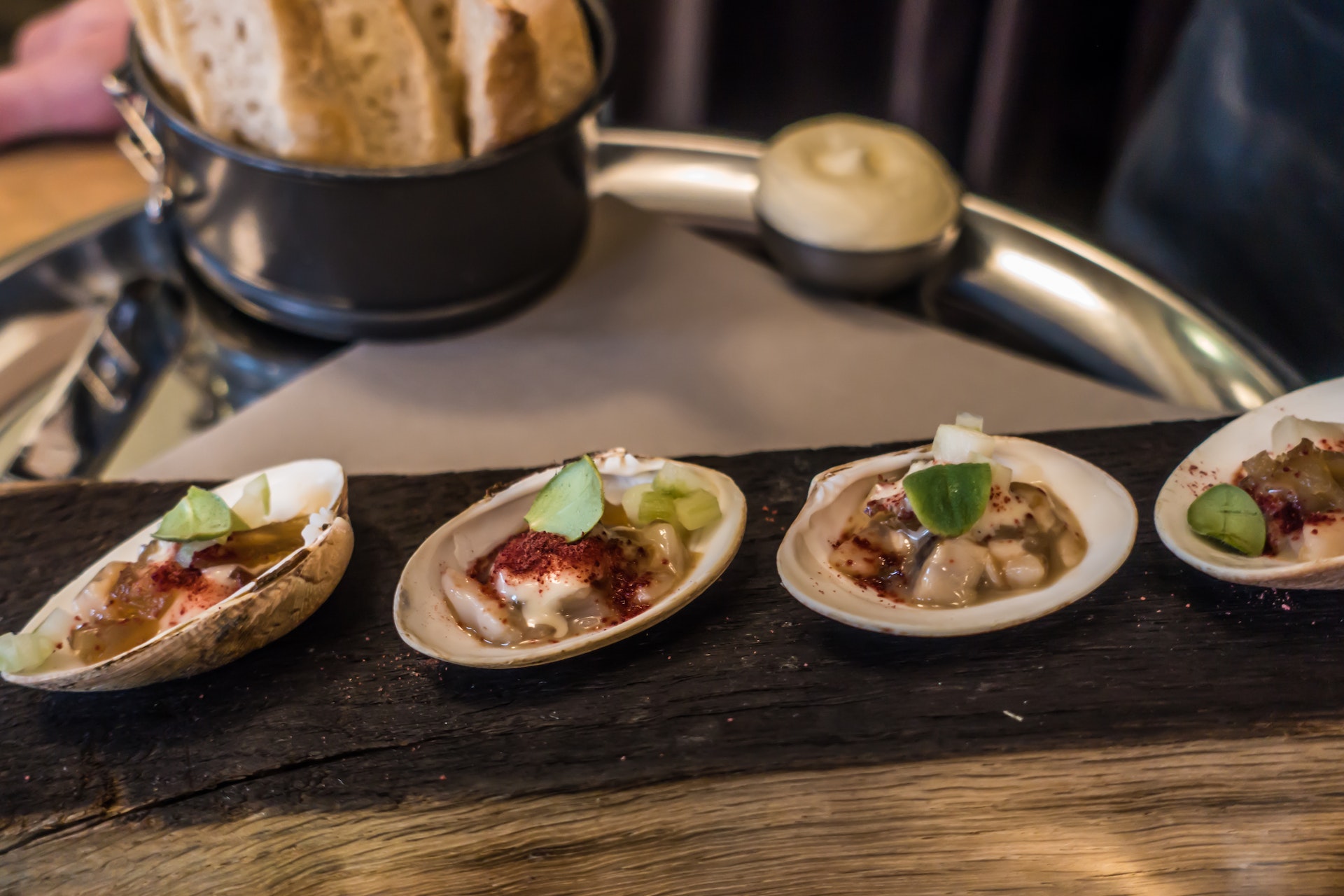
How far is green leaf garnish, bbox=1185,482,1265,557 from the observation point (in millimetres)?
973

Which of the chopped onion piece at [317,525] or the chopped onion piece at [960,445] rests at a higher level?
the chopped onion piece at [960,445]

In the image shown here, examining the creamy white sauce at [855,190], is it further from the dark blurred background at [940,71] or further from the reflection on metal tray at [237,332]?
the dark blurred background at [940,71]

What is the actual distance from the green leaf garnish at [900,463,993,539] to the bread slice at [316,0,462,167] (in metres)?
0.78

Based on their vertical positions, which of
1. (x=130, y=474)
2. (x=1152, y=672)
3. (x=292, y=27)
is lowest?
(x=130, y=474)

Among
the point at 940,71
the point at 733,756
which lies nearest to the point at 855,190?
the point at 733,756

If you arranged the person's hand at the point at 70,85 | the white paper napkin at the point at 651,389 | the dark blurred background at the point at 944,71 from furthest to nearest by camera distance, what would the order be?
1. the dark blurred background at the point at 944,71
2. the person's hand at the point at 70,85
3. the white paper napkin at the point at 651,389

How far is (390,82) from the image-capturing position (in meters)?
1.33

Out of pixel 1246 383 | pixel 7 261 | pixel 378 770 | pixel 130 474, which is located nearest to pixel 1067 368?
pixel 1246 383

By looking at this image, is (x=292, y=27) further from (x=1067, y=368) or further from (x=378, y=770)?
(x=1067, y=368)

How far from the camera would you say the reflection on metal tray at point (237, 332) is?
1.44 meters

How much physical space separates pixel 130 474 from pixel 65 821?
21.9 inches

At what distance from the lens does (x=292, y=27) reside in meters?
1.24

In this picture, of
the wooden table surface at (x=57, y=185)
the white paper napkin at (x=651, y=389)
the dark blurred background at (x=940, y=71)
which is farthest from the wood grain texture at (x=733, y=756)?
the dark blurred background at (x=940, y=71)

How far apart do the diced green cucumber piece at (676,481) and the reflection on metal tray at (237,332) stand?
0.73 meters
